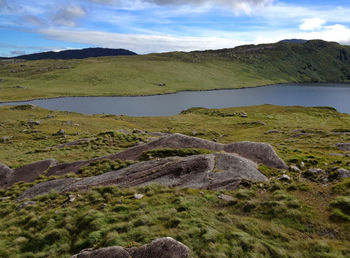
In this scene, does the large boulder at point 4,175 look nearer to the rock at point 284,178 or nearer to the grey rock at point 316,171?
the rock at point 284,178

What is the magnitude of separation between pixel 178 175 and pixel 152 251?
392 inches

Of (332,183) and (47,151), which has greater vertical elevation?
(332,183)

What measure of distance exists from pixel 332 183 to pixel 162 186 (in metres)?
12.5

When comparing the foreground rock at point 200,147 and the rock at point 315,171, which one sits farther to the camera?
the foreground rock at point 200,147

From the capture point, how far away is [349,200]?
14242mm

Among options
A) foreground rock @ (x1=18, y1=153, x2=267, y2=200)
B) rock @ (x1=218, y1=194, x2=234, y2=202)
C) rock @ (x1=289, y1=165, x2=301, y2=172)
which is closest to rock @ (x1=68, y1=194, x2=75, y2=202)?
foreground rock @ (x1=18, y1=153, x2=267, y2=200)

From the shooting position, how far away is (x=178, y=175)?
67.1 ft

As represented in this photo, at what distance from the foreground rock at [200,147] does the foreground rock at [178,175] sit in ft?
9.55

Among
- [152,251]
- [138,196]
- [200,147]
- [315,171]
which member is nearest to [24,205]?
[138,196]

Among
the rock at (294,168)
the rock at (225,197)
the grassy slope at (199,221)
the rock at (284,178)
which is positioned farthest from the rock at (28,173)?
the rock at (294,168)

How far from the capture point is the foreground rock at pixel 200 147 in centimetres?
2341

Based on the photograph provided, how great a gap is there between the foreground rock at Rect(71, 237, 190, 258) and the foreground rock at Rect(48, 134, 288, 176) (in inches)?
569

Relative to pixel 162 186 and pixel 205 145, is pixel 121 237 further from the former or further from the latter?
pixel 205 145

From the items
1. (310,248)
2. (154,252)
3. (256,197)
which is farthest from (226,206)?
(154,252)
